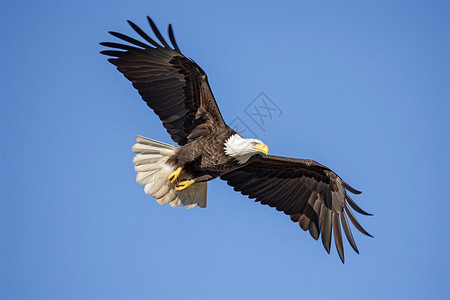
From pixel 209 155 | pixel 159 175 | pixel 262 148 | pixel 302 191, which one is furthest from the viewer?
pixel 302 191

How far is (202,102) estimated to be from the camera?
8.30 m

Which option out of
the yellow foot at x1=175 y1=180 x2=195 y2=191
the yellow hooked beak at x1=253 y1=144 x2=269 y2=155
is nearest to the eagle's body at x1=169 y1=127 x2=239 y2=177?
the yellow foot at x1=175 y1=180 x2=195 y2=191

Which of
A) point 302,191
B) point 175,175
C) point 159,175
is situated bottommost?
point 159,175

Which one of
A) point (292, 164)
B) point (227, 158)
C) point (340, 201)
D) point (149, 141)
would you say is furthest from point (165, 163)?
point (340, 201)

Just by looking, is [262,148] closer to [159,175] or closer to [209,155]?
[209,155]

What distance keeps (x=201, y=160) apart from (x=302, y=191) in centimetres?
181

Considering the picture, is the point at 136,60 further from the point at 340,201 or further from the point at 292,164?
the point at 340,201

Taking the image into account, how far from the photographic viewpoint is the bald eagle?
26.9 ft

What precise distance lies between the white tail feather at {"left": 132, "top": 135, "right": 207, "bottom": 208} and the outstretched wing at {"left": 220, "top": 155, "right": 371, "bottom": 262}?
0.54 metres

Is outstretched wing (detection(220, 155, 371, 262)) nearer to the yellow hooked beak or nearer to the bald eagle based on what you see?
the bald eagle

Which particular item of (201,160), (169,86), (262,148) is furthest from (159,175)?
(262,148)

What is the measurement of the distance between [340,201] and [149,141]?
2.75 meters

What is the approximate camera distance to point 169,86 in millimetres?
8375

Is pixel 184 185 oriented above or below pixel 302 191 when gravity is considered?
below
